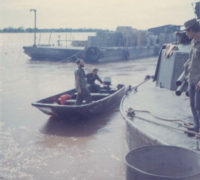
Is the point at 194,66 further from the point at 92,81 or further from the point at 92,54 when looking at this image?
the point at 92,54

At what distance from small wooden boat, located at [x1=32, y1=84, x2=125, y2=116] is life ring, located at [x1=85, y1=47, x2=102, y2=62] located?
1902 centimetres

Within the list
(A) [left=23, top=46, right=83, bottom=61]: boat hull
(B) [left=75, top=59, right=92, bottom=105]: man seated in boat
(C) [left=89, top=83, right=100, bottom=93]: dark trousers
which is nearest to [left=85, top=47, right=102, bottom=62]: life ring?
(A) [left=23, top=46, right=83, bottom=61]: boat hull

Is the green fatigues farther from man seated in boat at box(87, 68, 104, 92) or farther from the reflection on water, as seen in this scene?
man seated in boat at box(87, 68, 104, 92)

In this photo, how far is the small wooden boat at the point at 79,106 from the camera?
10.4 m

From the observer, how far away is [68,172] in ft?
24.0

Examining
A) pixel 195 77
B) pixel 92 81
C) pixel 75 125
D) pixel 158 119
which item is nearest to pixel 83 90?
pixel 75 125

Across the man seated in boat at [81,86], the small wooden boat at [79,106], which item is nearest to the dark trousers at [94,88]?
the small wooden boat at [79,106]

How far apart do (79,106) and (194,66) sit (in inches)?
244

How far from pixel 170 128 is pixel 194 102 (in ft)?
2.86

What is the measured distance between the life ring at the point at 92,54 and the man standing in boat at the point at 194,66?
88.8 feet

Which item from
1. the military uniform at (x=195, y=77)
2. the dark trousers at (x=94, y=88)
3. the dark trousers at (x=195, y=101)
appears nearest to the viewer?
Result: the military uniform at (x=195, y=77)

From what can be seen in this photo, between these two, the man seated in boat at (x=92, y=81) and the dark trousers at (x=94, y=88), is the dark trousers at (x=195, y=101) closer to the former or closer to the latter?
the man seated in boat at (x=92, y=81)

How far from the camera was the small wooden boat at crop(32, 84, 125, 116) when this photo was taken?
10430 mm

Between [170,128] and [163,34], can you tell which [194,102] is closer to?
[170,128]
